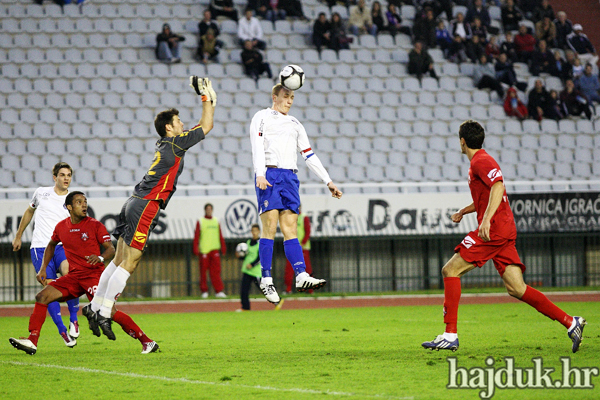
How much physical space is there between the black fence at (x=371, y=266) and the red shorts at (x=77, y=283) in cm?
1009

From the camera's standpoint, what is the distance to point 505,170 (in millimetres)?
21922

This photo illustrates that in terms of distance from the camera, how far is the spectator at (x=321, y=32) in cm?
2366

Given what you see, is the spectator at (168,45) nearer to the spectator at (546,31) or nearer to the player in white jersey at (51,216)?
the spectator at (546,31)

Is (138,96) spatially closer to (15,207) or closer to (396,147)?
(15,207)

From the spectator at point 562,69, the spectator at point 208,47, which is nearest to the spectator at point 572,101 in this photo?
the spectator at point 562,69

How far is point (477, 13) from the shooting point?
25156mm

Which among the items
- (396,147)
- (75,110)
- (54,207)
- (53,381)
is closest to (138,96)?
(75,110)

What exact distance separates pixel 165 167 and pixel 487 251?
3275 mm

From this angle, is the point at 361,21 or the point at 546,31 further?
the point at 546,31

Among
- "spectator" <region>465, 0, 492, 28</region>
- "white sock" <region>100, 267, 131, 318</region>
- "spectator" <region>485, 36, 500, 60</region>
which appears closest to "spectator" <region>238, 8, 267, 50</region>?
"spectator" <region>465, 0, 492, 28</region>

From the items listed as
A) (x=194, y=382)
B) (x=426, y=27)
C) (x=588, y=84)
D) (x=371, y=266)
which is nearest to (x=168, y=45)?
(x=426, y=27)

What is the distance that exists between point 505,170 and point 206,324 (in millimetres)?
11988

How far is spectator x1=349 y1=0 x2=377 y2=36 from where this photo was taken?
2465cm

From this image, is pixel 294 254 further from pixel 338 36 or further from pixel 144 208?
pixel 338 36
